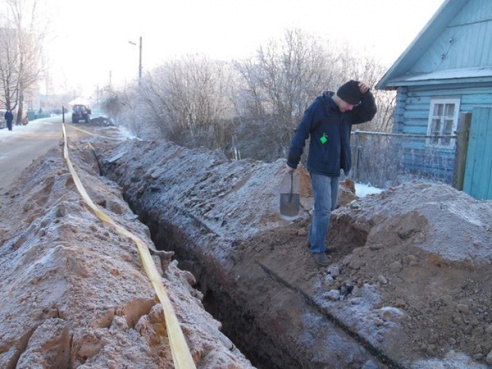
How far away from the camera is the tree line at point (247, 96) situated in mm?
14641

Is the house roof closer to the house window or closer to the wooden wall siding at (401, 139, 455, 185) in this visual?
the house window

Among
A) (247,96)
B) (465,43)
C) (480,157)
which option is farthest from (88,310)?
(247,96)

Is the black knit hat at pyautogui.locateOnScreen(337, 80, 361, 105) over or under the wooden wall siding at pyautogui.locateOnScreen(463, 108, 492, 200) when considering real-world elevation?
over

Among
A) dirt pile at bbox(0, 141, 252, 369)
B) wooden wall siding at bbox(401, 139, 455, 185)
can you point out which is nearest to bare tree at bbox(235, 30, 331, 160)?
wooden wall siding at bbox(401, 139, 455, 185)

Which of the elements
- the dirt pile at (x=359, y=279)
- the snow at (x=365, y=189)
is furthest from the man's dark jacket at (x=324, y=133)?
the snow at (x=365, y=189)

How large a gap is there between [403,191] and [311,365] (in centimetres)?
211

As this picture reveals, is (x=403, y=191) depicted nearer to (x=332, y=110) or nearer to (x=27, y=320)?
(x=332, y=110)

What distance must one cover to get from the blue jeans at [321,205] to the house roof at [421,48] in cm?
765

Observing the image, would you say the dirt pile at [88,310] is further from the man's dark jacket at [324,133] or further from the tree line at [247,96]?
the tree line at [247,96]

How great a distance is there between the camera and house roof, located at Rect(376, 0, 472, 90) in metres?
11.0

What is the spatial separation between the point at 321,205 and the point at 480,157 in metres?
4.05

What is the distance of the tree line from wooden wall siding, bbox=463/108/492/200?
7274 millimetres

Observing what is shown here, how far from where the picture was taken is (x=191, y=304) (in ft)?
11.2

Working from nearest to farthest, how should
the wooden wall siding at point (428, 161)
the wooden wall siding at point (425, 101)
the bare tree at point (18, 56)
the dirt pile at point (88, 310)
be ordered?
the dirt pile at point (88, 310) → the wooden wall siding at point (428, 161) → the wooden wall siding at point (425, 101) → the bare tree at point (18, 56)
